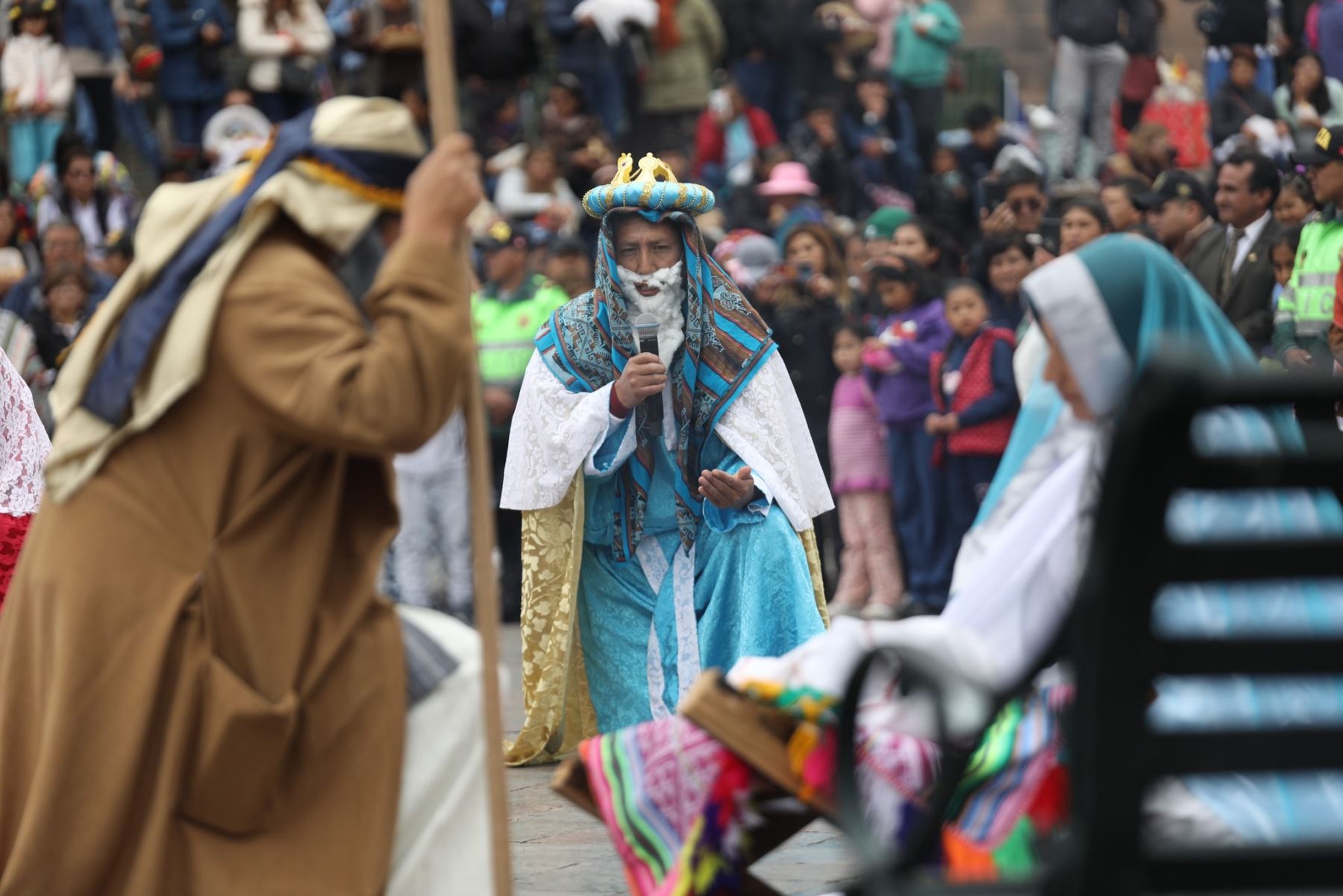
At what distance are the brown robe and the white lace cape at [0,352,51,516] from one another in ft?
7.41

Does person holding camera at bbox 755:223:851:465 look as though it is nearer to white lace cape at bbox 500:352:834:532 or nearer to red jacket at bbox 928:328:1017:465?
red jacket at bbox 928:328:1017:465

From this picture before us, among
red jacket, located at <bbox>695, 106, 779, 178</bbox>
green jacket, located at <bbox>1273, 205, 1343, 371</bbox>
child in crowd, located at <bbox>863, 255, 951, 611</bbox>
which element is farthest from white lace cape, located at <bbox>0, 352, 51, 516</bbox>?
red jacket, located at <bbox>695, 106, 779, 178</bbox>

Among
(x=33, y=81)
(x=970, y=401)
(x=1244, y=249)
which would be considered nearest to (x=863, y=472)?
(x=970, y=401)

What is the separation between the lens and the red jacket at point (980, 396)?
10.6 m

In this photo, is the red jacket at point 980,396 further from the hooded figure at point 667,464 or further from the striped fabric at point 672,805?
the striped fabric at point 672,805

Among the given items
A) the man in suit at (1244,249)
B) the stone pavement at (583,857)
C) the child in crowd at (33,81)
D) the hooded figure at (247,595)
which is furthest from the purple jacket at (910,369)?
the hooded figure at (247,595)

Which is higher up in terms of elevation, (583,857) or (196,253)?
(196,253)

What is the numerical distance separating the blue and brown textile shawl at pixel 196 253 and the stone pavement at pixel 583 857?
1.41m

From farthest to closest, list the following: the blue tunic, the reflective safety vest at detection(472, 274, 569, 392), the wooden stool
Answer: the reflective safety vest at detection(472, 274, 569, 392), the blue tunic, the wooden stool

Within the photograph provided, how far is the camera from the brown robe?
3725 millimetres

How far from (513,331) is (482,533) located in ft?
25.8

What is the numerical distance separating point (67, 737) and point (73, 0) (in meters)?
12.5

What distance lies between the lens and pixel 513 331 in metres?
11.5

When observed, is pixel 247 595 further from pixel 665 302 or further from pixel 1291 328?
pixel 1291 328
